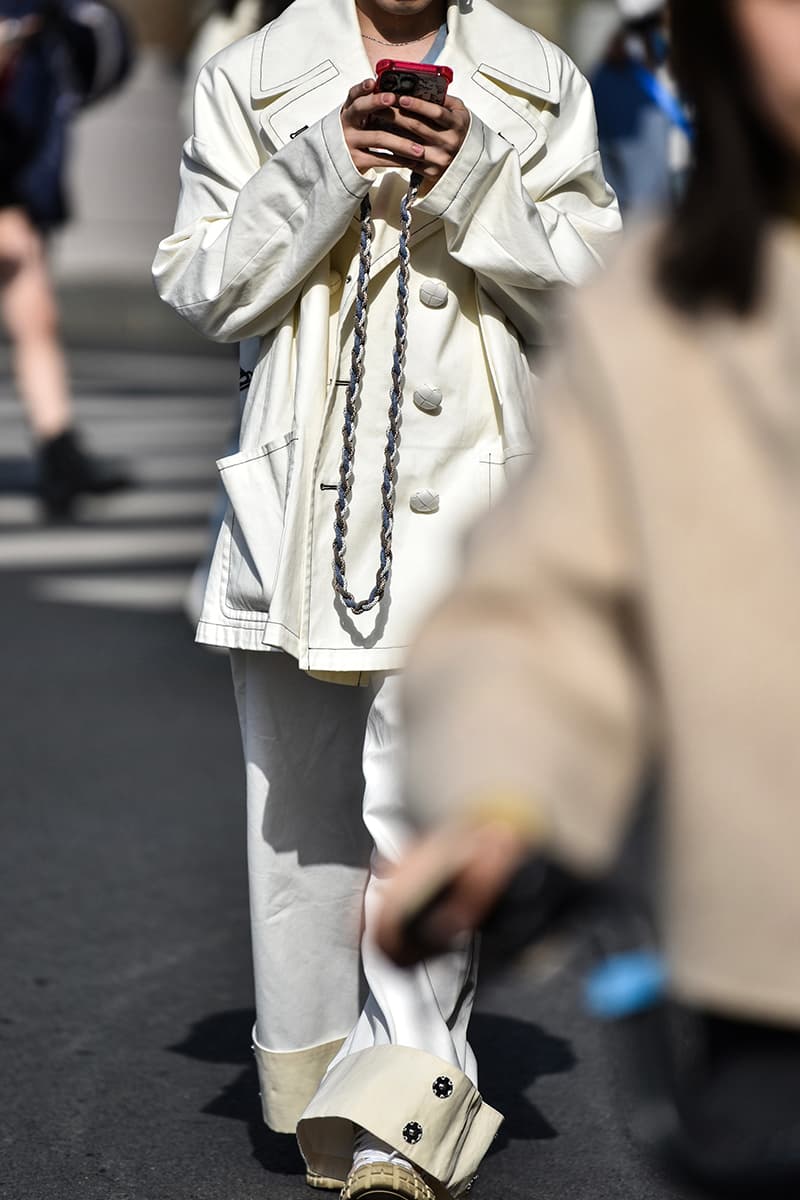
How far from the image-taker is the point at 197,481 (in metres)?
12.1

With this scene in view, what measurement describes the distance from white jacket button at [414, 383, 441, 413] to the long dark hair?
5.57ft

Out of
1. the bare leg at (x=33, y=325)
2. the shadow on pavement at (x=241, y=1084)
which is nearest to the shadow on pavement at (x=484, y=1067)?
the shadow on pavement at (x=241, y=1084)

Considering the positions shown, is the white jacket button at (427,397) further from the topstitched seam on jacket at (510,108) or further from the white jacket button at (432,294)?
the topstitched seam on jacket at (510,108)

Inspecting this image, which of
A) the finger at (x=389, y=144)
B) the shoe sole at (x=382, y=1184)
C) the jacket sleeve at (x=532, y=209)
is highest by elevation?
the finger at (x=389, y=144)

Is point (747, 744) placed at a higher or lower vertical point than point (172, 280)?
higher

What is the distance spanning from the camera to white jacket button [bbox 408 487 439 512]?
3498 mm

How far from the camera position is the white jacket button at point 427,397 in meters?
3.48

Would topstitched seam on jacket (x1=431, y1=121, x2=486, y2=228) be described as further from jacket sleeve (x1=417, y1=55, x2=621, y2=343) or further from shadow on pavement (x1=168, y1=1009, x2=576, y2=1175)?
shadow on pavement (x1=168, y1=1009, x2=576, y2=1175)

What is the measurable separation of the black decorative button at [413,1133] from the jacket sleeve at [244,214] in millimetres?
1248

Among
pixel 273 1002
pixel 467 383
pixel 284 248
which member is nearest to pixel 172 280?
pixel 284 248

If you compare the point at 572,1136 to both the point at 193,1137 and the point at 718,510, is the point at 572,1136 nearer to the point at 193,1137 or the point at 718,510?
the point at 193,1137

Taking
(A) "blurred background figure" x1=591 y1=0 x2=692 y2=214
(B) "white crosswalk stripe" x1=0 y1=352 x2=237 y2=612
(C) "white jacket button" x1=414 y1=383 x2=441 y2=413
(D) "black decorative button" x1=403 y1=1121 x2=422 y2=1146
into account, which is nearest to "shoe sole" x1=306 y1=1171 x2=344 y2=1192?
(D) "black decorative button" x1=403 y1=1121 x2=422 y2=1146

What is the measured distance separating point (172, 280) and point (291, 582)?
0.53 meters

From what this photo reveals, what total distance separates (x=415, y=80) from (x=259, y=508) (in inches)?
27.6
